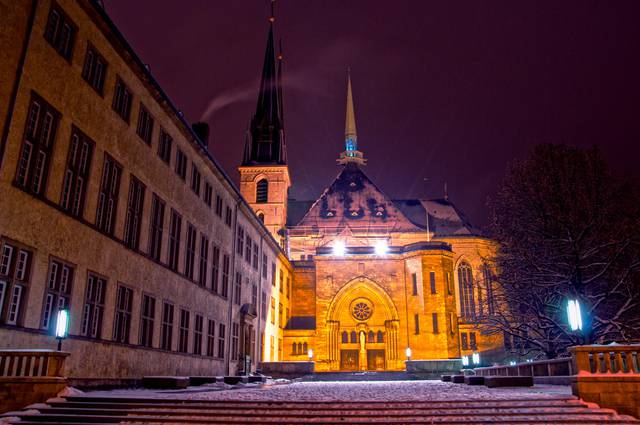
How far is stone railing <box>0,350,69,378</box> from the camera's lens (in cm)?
1053

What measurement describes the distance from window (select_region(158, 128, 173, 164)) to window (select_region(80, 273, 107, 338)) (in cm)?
676

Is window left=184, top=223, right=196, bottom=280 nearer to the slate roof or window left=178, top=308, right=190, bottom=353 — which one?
window left=178, top=308, right=190, bottom=353

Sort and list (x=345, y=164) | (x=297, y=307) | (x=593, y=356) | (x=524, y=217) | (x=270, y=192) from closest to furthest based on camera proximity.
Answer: (x=593, y=356) → (x=524, y=217) → (x=297, y=307) → (x=270, y=192) → (x=345, y=164)

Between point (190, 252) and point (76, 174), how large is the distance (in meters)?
9.60

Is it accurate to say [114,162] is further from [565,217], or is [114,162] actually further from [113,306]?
[565,217]

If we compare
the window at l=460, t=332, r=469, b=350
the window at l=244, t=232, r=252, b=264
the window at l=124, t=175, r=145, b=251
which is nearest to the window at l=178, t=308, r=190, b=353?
the window at l=124, t=175, r=145, b=251

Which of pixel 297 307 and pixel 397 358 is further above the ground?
pixel 297 307

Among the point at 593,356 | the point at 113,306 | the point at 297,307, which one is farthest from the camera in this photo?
the point at 297,307

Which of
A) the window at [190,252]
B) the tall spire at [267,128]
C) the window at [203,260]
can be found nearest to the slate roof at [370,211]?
the tall spire at [267,128]

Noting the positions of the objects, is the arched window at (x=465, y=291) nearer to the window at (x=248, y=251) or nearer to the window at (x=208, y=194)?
the window at (x=248, y=251)

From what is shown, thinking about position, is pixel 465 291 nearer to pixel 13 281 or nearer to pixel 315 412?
pixel 315 412

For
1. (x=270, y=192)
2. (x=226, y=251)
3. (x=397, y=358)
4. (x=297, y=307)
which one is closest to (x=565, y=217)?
(x=226, y=251)

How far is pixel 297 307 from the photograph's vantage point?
50.9 m

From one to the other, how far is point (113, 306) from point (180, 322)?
19.8ft
